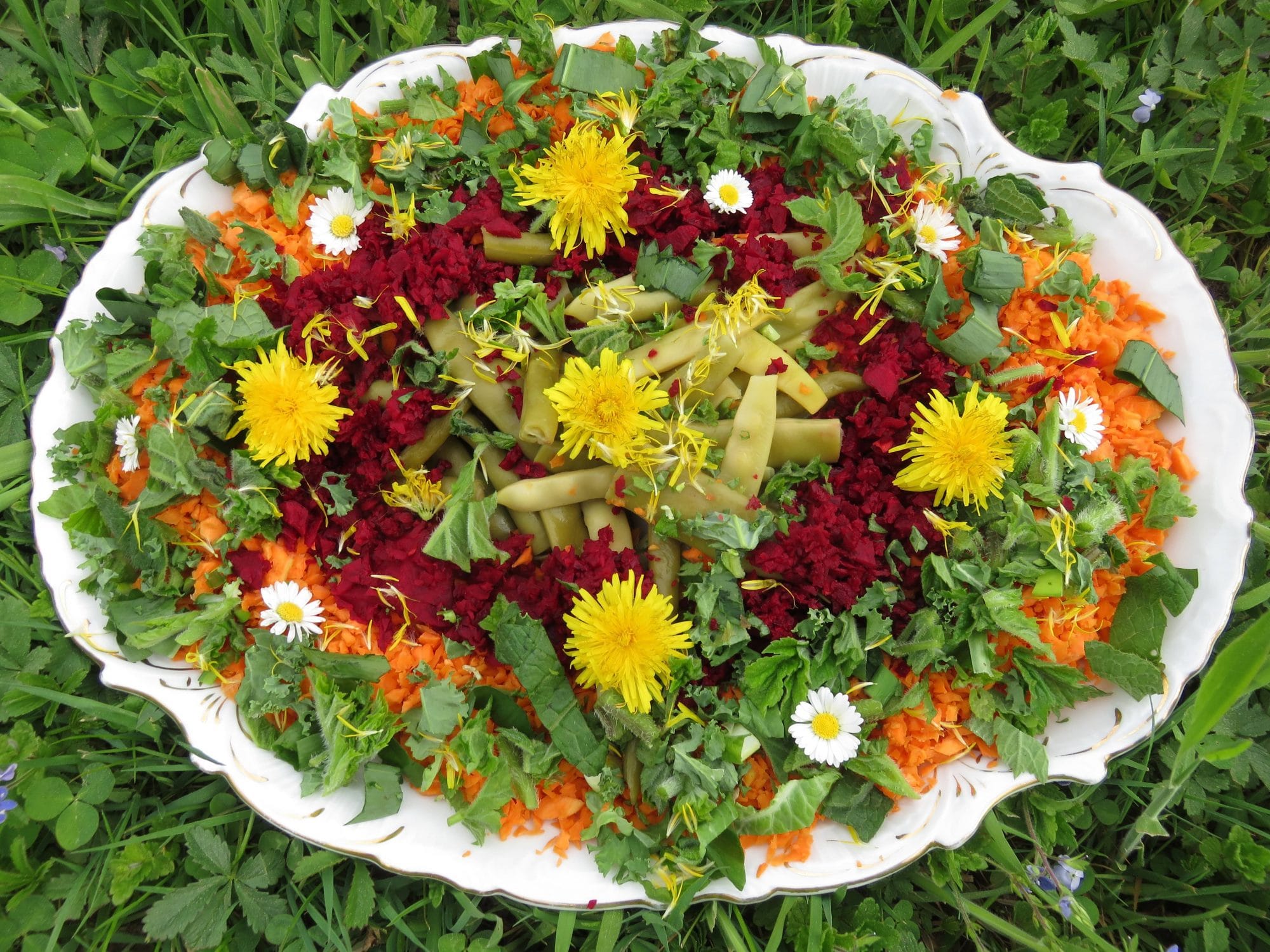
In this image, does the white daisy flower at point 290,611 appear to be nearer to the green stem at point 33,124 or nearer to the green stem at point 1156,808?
the green stem at point 33,124

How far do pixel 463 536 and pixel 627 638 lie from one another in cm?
48

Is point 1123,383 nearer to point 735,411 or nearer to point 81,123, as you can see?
point 735,411

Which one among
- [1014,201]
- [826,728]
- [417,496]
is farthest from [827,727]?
[1014,201]

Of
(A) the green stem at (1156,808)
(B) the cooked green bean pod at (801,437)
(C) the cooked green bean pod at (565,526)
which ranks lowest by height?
(A) the green stem at (1156,808)

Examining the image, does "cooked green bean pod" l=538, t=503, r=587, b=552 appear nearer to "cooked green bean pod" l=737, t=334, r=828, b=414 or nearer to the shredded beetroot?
the shredded beetroot

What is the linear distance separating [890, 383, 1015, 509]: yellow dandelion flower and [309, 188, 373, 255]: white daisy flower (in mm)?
1548

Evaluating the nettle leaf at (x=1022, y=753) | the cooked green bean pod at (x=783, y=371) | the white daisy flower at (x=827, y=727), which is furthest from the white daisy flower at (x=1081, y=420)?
the white daisy flower at (x=827, y=727)

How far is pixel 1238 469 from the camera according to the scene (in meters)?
2.20

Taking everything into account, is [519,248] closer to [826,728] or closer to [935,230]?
[935,230]

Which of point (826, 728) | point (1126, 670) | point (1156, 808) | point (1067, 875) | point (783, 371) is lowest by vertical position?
point (1067, 875)

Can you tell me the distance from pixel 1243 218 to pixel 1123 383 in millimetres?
1120

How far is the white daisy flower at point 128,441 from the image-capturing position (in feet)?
7.26

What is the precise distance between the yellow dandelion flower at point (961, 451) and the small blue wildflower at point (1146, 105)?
141 centimetres

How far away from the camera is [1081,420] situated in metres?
2.20
